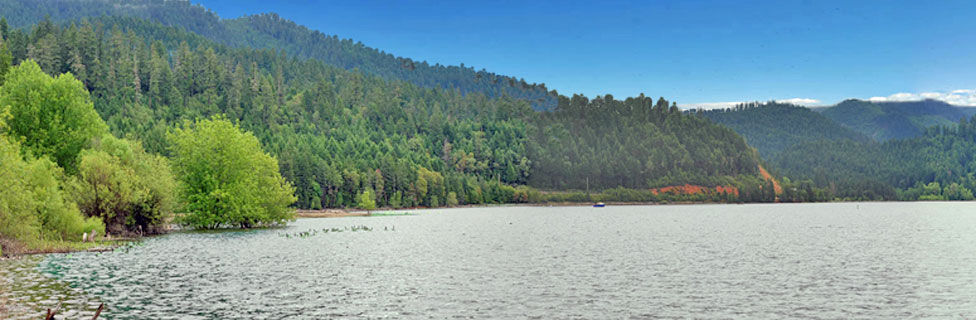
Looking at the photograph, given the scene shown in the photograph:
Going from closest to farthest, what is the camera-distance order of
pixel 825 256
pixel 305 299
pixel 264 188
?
1. pixel 305 299
2. pixel 825 256
3. pixel 264 188

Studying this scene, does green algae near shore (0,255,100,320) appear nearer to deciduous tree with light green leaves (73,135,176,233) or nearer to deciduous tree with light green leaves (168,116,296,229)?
deciduous tree with light green leaves (73,135,176,233)

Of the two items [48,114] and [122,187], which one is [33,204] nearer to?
[122,187]

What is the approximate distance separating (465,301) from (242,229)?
3390 inches

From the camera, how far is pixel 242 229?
118438 mm

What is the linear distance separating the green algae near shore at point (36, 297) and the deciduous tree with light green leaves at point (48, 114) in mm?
39351

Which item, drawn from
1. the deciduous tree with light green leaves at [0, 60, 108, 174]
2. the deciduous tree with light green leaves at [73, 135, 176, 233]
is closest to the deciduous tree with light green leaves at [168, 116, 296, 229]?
the deciduous tree with light green leaves at [73, 135, 176, 233]

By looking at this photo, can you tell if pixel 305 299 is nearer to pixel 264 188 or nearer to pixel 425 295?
pixel 425 295

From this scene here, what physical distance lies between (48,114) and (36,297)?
57.2 m

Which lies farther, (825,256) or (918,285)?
(825,256)

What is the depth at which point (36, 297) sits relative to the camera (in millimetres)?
38531

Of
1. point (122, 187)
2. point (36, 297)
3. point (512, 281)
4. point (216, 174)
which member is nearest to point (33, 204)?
point (122, 187)

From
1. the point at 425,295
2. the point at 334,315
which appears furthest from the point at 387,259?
the point at 334,315

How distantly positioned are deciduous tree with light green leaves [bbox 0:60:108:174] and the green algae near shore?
39.4 meters

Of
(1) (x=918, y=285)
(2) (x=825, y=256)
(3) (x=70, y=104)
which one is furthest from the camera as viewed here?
(3) (x=70, y=104)
